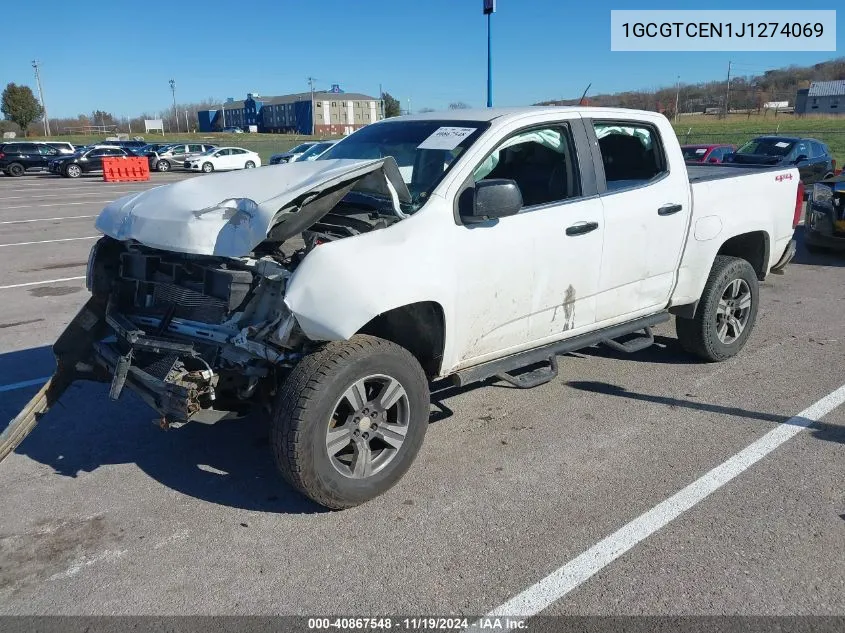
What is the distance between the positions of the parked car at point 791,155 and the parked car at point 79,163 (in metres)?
27.6

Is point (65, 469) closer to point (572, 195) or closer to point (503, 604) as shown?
point (503, 604)

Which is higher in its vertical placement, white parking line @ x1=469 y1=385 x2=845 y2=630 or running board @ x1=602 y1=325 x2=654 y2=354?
running board @ x1=602 y1=325 x2=654 y2=354

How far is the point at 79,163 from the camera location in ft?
109

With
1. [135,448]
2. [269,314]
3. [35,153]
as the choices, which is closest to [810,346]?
[269,314]

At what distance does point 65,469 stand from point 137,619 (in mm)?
1638

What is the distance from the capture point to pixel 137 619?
288cm

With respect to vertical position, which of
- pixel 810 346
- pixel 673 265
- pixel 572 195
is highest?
pixel 572 195

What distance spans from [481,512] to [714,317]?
2961 mm

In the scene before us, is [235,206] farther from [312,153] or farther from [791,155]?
[791,155]

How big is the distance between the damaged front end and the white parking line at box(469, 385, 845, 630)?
62.1 inches

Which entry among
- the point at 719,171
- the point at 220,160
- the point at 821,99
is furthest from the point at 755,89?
the point at 719,171

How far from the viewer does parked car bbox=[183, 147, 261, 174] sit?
3622cm

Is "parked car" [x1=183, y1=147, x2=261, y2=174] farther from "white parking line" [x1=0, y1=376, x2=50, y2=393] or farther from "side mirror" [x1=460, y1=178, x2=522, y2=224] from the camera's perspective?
"side mirror" [x1=460, y1=178, x2=522, y2=224]

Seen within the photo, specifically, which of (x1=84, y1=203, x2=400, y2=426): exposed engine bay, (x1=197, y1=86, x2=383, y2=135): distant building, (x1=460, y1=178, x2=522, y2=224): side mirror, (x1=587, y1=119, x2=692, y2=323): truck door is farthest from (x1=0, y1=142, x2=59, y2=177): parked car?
(x1=197, y1=86, x2=383, y2=135): distant building
